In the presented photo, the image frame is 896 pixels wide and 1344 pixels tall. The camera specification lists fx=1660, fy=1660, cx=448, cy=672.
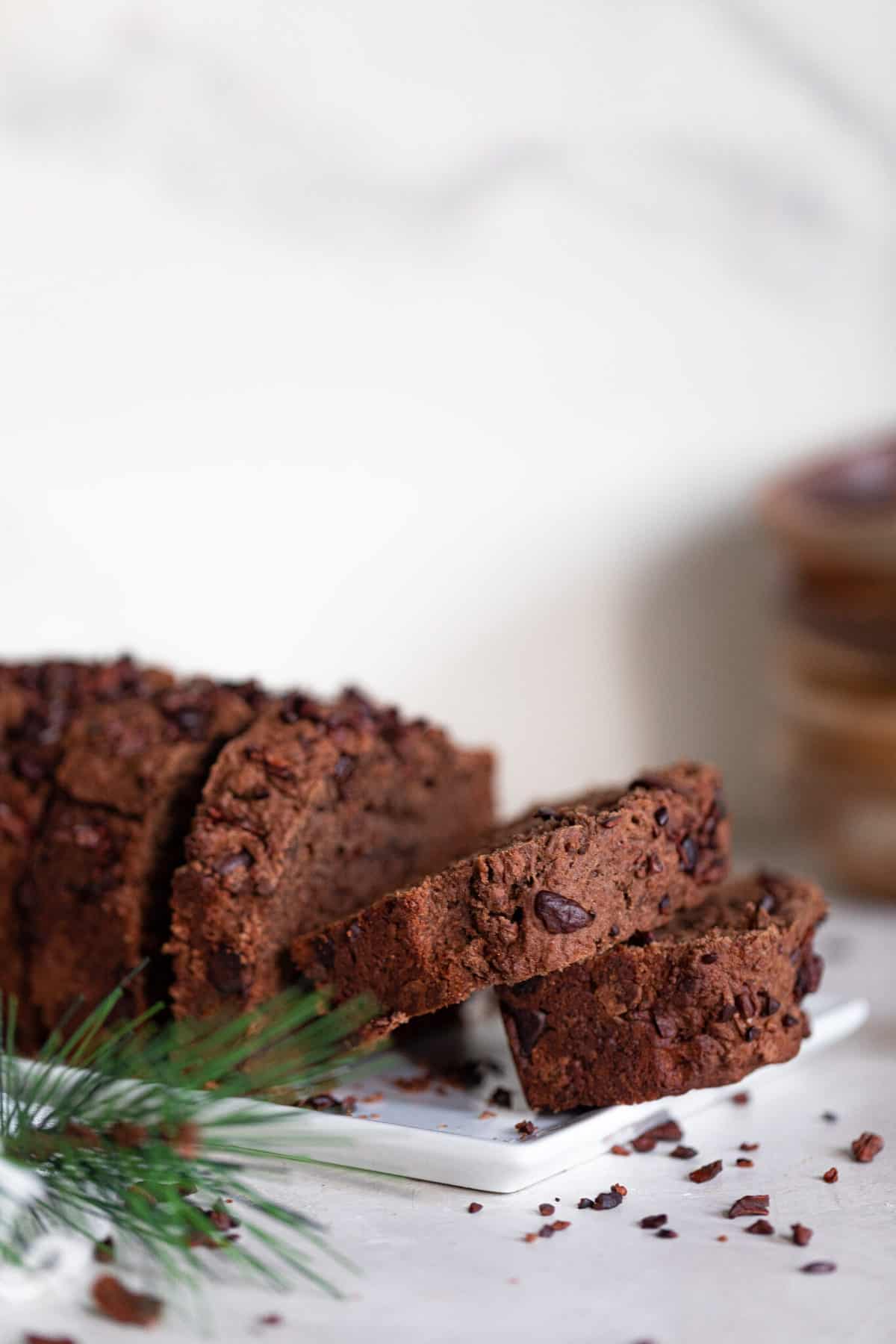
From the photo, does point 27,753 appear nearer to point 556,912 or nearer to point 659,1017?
point 556,912

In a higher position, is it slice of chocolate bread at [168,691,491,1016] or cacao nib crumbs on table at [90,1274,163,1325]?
slice of chocolate bread at [168,691,491,1016]

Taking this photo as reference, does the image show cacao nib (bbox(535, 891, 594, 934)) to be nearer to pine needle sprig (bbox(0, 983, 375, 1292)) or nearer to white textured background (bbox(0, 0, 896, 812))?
pine needle sprig (bbox(0, 983, 375, 1292))

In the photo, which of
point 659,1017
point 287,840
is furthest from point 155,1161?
point 659,1017

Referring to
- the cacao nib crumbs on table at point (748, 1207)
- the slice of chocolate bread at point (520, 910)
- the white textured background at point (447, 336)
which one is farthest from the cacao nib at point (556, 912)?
the white textured background at point (447, 336)

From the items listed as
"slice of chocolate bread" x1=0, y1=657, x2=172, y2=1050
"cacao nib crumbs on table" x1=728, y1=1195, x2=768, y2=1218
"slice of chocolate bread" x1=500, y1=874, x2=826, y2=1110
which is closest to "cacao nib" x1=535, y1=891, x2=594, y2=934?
"slice of chocolate bread" x1=500, y1=874, x2=826, y2=1110

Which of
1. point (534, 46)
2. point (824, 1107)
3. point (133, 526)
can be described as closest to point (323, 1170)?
point (824, 1107)

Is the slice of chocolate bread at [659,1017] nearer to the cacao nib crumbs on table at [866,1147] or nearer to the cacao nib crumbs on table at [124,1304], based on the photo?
the cacao nib crumbs on table at [866,1147]
